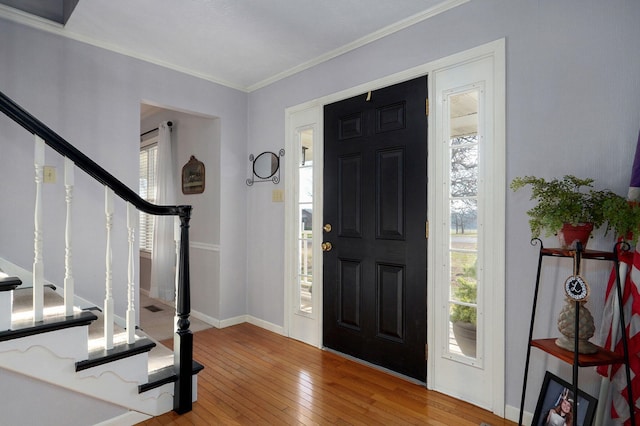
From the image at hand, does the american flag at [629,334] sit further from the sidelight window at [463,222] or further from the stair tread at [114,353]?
the stair tread at [114,353]

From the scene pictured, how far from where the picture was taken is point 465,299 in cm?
229

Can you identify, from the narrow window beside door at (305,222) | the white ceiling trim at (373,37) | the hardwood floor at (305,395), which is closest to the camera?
the hardwood floor at (305,395)

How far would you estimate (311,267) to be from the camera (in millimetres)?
3311

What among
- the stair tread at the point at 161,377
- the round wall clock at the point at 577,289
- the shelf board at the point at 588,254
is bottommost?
the stair tread at the point at 161,377

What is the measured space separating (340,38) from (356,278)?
1984mm

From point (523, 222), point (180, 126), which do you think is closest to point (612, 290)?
point (523, 222)

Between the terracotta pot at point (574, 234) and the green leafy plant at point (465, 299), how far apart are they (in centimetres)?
67

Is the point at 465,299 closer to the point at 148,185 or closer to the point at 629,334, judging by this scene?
the point at 629,334

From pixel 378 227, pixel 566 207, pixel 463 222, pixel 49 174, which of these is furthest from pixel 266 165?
pixel 566 207

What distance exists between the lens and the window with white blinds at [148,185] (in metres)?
5.17

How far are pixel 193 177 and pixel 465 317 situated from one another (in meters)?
3.40

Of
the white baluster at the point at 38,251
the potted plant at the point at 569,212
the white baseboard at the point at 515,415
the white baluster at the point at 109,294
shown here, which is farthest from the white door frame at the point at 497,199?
the white baluster at the point at 38,251

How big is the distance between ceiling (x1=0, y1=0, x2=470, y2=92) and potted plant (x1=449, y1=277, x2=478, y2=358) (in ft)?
6.16

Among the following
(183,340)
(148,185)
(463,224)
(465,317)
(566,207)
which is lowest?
(183,340)
